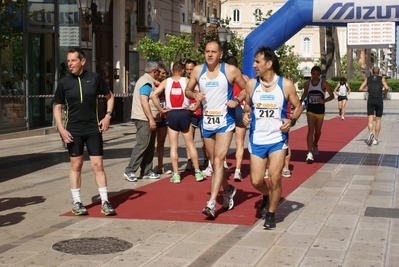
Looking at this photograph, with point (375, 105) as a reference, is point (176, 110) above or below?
→ above

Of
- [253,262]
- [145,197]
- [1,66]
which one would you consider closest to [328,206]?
[145,197]

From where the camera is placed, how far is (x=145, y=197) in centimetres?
1026

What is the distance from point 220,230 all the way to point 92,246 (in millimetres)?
1400

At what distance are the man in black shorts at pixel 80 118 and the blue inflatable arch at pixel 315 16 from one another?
546 centimetres

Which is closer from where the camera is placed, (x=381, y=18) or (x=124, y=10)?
(x=381, y=18)

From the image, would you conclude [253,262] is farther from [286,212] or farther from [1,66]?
[1,66]

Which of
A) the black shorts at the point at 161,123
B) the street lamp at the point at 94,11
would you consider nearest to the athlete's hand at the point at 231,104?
the black shorts at the point at 161,123

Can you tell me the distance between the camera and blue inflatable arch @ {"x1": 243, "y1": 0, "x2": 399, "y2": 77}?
42.9 ft

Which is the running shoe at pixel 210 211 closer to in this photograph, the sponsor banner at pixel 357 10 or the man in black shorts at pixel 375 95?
the sponsor banner at pixel 357 10

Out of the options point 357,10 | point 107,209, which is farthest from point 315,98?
point 107,209

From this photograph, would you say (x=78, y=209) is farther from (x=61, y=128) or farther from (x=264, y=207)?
(x=264, y=207)

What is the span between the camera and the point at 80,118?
8.80 meters

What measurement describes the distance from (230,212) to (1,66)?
13027mm

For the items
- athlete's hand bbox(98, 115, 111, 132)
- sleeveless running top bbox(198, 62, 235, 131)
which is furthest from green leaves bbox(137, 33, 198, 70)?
athlete's hand bbox(98, 115, 111, 132)
